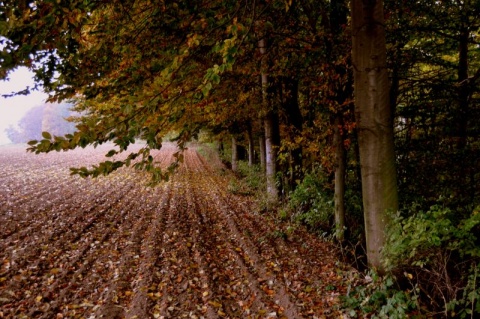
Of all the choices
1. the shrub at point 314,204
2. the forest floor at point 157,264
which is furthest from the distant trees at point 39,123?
the shrub at point 314,204

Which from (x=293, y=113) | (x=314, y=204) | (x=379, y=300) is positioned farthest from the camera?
(x=293, y=113)

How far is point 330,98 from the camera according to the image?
7.56m

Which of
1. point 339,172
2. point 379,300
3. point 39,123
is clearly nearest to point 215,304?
point 379,300

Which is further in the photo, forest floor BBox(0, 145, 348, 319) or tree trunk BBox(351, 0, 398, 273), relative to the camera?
forest floor BBox(0, 145, 348, 319)

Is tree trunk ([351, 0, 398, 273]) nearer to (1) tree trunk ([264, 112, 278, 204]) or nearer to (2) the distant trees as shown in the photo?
(1) tree trunk ([264, 112, 278, 204])

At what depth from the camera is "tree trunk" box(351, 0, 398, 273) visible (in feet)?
14.5

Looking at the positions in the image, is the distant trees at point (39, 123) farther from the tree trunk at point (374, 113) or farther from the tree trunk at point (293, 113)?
the tree trunk at point (374, 113)

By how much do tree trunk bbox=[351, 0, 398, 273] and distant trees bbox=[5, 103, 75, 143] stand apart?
99.9 m

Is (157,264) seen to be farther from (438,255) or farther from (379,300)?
(438,255)

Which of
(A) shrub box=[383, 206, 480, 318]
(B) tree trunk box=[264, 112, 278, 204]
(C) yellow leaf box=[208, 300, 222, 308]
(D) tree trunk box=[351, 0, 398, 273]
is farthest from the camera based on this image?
(B) tree trunk box=[264, 112, 278, 204]

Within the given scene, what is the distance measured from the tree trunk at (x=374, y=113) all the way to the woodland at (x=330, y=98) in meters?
0.02

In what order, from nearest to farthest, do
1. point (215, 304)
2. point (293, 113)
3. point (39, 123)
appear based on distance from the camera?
point (215, 304), point (293, 113), point (39, 123)

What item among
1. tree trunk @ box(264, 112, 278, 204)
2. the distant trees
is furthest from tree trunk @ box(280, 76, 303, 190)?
the distant trees

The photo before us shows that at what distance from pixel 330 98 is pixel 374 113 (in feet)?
10.3
